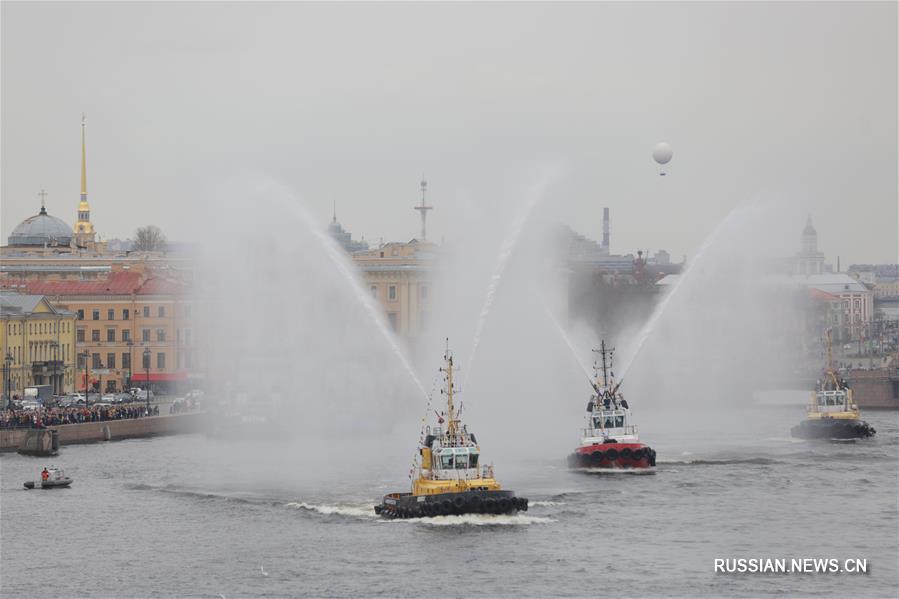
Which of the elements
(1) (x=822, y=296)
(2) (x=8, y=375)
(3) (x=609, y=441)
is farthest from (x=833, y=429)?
(1) (x=822, y=296)

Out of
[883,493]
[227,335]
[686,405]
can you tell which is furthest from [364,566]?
[686,405]

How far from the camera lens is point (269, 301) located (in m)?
77.1

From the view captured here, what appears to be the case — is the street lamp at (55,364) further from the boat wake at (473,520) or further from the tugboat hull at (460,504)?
the boat wake at (473,520)

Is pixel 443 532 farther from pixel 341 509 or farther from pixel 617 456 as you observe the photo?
pixel 617 456

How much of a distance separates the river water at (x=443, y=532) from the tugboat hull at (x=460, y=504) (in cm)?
25

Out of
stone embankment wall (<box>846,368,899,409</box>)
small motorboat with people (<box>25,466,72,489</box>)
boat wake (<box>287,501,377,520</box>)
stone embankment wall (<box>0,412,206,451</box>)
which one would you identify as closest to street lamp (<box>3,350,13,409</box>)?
stone embankment wall (<box>0,412,206,451</box>)

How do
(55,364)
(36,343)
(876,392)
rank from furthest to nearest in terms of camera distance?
(876,392)
(55,364)
(36,343)

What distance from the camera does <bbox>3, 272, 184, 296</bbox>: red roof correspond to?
3944 inches

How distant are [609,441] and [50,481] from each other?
1651 cm

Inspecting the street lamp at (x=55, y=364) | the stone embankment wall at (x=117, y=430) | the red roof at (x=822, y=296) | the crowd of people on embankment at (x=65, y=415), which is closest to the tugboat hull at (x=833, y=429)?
the stone embankment wall at (x=117, y=430)

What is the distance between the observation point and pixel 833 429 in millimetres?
70312

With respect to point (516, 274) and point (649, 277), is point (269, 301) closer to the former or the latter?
point (516, 274)

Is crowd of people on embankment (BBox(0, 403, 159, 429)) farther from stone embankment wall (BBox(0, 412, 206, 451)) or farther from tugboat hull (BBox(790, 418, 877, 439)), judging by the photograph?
tugboat hull (BBox(790, 418, 877, 439))

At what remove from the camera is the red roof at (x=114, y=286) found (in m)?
100
